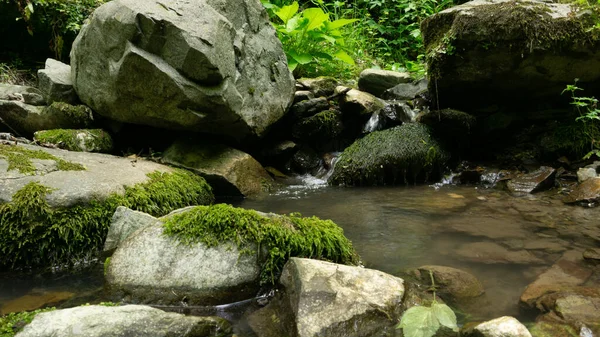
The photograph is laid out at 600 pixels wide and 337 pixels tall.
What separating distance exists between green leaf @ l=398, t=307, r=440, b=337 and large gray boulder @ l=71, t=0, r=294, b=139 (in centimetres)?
352

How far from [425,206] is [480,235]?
3.50ft

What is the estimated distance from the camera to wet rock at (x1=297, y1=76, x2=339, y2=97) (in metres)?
7.18

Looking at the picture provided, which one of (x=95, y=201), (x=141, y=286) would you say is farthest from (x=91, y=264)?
(x=141, y=286)

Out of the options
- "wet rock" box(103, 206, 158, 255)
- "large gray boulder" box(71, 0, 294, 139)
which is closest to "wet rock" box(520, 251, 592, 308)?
"wet rock" box(103, 206, 158, 255)

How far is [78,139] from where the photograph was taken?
196 inches

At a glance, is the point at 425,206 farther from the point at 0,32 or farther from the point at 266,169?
the point at 0,32

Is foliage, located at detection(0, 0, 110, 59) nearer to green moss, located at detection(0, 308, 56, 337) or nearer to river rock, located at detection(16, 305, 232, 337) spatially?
green moss, located at detection(0, 308, 56, 337)

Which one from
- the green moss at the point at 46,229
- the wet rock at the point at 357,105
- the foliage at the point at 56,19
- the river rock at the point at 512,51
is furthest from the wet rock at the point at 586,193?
the foliage at the point at 56,19

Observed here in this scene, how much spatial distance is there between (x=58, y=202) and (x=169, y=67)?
1935 millimetres

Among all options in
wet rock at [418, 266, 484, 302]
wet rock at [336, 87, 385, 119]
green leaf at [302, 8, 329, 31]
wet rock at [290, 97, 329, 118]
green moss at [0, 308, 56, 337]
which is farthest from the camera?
green leaf at [302, 8, 329, 31]

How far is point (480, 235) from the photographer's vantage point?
375 cm

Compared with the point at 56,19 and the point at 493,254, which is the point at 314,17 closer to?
the point at 56,19

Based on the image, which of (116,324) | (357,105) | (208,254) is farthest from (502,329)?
(357,105)

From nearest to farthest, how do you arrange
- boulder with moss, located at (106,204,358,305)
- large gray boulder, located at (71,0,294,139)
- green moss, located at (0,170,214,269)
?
boulder with moss, located at (106,204,358,305) < green moss, located at (0,170,214,269) < large gray boulder, located at (71,0,294,139)
